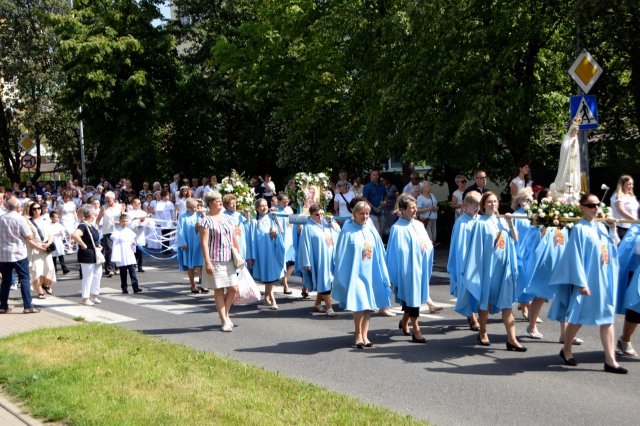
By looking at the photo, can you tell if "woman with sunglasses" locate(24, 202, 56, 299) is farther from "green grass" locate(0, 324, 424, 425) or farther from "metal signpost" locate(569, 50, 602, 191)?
"metal signpost" locate(569, 50, 602, 191)

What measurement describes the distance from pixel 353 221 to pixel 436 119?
921cm

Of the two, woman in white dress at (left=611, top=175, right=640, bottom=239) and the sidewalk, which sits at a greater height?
woman in white dress at (left=611, top=175, right=640, bottom=239)

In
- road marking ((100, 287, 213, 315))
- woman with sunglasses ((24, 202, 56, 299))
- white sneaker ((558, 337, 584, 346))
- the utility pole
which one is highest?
the utility pole

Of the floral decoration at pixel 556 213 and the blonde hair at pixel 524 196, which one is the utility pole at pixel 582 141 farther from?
the floral decoration at pixel 556 213

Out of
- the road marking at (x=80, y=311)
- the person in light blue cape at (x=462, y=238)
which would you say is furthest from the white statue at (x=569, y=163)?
the road marking at (x=80, y=311)

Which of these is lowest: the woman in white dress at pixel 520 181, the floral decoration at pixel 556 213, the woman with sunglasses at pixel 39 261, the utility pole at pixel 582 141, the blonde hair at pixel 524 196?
the woman with sunglasses at pixel 39 261

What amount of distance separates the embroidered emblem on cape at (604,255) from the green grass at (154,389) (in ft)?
10.1

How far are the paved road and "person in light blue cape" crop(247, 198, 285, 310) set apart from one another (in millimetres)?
483

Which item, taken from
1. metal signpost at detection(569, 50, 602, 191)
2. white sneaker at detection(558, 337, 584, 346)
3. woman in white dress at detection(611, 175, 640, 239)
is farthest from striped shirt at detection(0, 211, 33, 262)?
metal signpost at detection(569, 50, 602, 191)

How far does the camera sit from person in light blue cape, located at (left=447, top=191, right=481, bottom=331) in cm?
938

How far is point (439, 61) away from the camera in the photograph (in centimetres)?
1805

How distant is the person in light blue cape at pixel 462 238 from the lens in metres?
9.38

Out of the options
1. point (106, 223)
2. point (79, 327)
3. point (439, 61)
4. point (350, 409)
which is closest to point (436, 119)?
point (439, 61)

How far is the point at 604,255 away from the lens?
8.17 m
